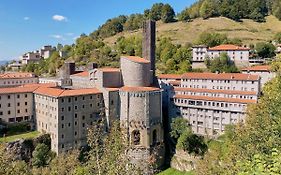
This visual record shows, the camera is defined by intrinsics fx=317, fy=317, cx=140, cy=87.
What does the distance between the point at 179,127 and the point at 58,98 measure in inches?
804

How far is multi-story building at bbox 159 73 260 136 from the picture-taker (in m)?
50.8

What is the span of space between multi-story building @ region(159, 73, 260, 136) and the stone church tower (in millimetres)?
4661

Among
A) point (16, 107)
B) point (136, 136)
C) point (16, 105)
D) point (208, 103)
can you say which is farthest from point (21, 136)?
point (208, 103)

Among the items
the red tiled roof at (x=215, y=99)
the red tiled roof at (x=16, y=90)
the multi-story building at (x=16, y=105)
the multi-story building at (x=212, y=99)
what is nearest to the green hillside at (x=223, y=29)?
the multi-story building at (x=212, y=99)

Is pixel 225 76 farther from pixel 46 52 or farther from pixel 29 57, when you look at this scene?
pixel 46 52

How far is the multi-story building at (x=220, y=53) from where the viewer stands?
240ft

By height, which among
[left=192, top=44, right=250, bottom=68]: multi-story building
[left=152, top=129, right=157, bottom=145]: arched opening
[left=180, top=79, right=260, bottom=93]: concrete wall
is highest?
[left=192, top=44, right=250, bottom=68]: multi-story building

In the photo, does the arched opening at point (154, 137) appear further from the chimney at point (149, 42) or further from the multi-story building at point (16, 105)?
the multi-story building at point (16, 105)

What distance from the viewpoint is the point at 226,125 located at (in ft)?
166

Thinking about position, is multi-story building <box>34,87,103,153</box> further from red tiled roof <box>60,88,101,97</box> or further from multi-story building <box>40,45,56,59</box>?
multi-story building <box>40,45,56,59</box>

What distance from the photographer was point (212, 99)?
5256cm

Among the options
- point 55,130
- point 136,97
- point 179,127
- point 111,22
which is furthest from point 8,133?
point 111,22

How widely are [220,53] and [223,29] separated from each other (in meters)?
42.5

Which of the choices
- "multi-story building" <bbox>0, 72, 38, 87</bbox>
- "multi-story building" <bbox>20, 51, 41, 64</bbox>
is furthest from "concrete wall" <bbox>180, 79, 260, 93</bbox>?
"multi-story building" <bbox>20, 51, 41, 64</bbox>
